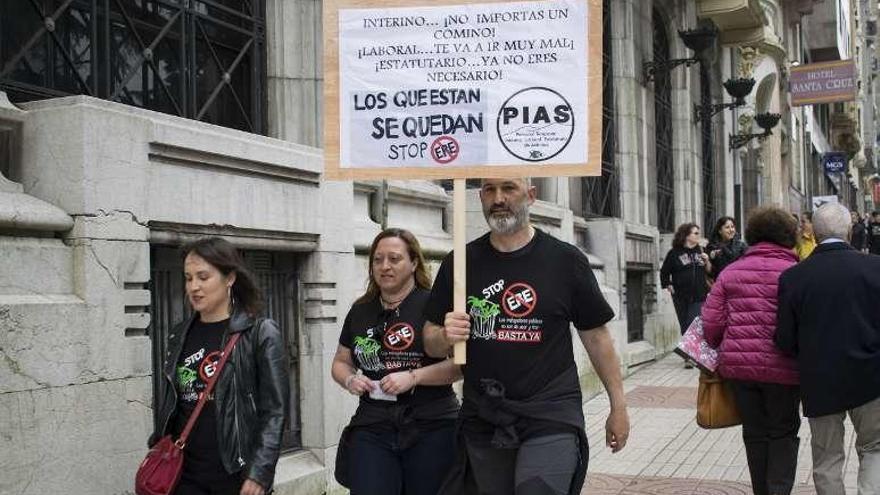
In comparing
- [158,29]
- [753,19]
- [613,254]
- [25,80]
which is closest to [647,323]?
[613,254]

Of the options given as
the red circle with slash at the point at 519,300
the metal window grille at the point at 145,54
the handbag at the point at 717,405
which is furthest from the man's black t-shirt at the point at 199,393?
the handbag at the point at 717,405

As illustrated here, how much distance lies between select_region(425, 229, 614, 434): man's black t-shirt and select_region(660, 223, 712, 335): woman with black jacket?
8.44 metres

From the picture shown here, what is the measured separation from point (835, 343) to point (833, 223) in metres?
0.73

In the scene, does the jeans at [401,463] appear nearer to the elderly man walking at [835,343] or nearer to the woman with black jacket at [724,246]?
the elderly man walking at [835,343]

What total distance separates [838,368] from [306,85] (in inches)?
161

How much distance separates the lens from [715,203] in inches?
853

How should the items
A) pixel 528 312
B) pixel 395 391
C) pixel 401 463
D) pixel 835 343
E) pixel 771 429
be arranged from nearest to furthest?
pixel 528 312
pixel 395 391
pixel 401 463
pixel 835 343
pixel 771 429

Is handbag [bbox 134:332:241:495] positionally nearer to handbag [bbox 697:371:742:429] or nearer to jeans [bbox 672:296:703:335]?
handbag [bbox 697:371:742:429]

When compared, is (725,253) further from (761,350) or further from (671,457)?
(761,350)

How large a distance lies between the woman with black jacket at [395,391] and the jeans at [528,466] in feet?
1.42

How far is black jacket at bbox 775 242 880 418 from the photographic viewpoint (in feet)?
17.9

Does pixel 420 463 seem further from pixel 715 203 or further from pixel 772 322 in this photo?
pixel 715 203

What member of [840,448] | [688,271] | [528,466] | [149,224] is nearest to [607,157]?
[688,271]

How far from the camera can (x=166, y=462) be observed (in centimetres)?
386
